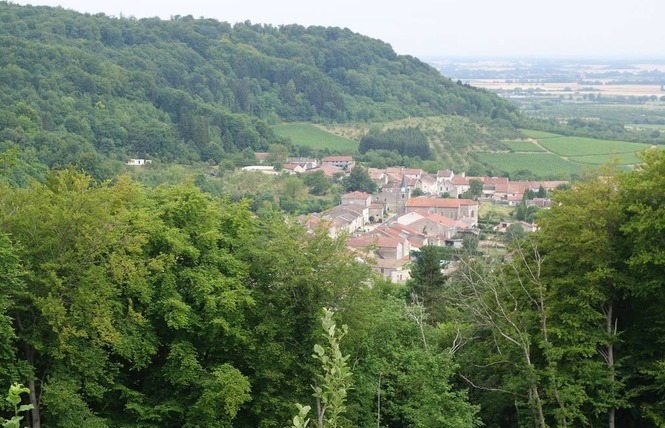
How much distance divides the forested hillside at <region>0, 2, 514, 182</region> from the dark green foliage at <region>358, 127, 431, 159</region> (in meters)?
10.1

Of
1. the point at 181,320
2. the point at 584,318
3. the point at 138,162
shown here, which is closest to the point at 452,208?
the point at 138,162

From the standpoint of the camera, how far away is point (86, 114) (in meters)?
83.1

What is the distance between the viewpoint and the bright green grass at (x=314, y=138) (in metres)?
101

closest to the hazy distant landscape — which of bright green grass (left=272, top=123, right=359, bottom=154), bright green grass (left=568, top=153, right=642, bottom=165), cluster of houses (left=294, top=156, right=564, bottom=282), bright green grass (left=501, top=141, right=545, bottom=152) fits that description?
Result: cluster of houses (left=294, top=156, right=564, bottom=282)

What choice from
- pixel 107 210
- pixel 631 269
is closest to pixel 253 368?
pixel 107 210

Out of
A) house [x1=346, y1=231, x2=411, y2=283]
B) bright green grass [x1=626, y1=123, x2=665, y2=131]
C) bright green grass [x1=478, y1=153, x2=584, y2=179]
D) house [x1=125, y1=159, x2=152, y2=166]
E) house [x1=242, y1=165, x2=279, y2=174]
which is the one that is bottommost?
bright green grass [x1=626, y1=123, x2=665, y2=131]

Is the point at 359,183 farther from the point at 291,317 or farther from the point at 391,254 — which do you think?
the point at 291,317

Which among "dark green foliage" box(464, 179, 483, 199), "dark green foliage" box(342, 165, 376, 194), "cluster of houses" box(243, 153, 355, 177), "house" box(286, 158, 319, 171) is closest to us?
"dark green foliage" box(342, 165, 376, 194)

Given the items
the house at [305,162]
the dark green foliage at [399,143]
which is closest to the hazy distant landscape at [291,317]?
the house at [305,162]

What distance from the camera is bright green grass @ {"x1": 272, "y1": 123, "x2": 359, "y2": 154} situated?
10131 centimetres

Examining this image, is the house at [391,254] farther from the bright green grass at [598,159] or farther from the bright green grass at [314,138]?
the bright green grass at [314,138]

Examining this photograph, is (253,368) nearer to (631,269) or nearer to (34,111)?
(631,269)

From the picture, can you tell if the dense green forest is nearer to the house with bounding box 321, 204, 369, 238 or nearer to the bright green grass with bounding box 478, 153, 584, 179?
the house with bounding box 321, 204, 369, 238

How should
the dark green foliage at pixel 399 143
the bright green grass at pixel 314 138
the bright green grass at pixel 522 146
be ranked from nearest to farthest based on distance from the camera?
the dark green foliage at pixel 399 143 < the bright green grass at pixel 522 146 < the bright green grass at pixel 314 138
